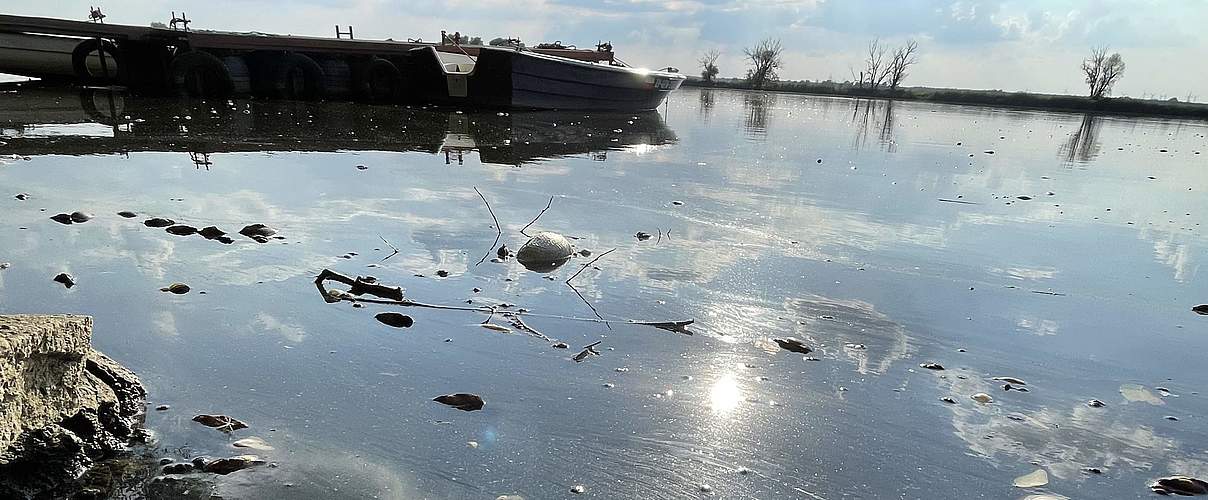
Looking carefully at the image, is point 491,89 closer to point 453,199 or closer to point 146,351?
point 453,199

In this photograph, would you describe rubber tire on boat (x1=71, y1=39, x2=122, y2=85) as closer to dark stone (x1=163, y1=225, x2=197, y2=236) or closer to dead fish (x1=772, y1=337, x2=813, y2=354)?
dark stone (x1=163, y1=225, x2=197, y2=236)

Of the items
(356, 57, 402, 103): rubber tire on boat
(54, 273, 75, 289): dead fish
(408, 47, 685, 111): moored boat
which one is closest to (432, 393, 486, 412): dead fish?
(54, 273, 75, 289): dead fish

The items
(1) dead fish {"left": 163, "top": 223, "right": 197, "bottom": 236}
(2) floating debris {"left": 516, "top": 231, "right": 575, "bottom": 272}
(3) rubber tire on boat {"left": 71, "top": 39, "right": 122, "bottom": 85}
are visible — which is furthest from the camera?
(3) rubber tire on boat {"left": 71, "top": 39, "right": 122, "bottom": 85}

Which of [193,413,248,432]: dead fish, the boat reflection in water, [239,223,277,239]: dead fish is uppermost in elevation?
the boat reflection in water

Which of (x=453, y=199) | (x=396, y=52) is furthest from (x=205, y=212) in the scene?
(x=396, y=52)

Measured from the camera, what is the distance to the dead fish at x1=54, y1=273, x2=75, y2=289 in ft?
11.5

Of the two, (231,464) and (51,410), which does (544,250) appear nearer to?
(231,464)

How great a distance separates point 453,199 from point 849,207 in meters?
3.89

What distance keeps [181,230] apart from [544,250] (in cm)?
243

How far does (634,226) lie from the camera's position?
5.59 meters

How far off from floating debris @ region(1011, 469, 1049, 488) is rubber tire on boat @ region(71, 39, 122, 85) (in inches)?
868

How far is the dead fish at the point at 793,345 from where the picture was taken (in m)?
3.25

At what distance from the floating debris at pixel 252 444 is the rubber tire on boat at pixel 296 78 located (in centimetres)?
1774

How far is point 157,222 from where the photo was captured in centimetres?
477
